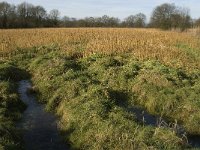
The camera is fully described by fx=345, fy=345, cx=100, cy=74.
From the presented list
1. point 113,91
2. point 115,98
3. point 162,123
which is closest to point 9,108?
point 115,98

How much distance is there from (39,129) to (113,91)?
14.4 ft

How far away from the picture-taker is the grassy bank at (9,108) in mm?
9797

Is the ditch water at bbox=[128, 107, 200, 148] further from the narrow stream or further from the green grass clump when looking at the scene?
the narrow stream

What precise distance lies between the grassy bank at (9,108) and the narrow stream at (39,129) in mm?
352

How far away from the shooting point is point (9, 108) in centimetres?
1320

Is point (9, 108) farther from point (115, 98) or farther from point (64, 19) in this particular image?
point (64, 19)

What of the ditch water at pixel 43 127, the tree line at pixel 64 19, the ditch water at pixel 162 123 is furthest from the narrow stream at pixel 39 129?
the tree line at pixel 64 19

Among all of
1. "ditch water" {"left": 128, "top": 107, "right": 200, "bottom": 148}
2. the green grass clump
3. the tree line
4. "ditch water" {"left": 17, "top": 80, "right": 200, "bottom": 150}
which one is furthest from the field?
the tree line

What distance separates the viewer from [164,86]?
1544 centimetres

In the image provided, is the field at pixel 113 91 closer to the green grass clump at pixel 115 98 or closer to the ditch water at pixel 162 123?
the green grass clump at pixel 115 98

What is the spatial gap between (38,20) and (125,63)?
55171 mm

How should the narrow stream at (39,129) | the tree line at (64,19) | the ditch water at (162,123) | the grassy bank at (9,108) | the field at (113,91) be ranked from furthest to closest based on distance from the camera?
the tree line at (64,19) < the ditch water at (162,123) < the narrow stream at (39,129) < the field at (113,91) < the grassy bank at (9,108)

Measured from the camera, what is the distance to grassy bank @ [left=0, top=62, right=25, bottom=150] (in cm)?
980

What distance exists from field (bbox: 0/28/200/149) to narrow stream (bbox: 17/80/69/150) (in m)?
0.31
